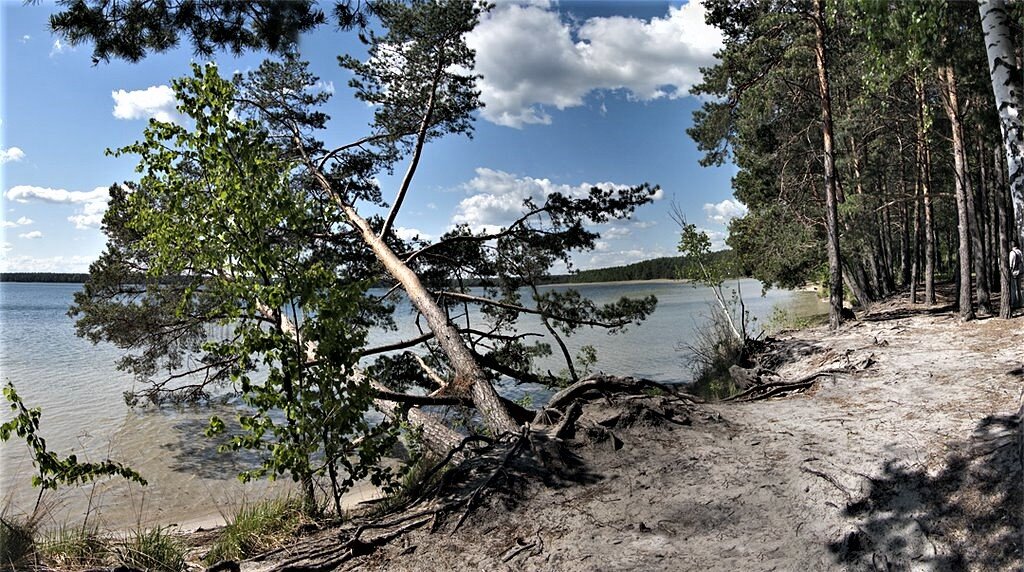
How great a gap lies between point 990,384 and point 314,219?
278 inches

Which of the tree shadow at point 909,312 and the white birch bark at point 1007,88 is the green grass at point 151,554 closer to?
the white birch bark at point 1007,88

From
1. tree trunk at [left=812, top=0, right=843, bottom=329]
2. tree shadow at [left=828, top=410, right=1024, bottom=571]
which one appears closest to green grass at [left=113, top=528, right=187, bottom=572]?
tree shadow at [left=828, top=410, right=1024, bottom=571]

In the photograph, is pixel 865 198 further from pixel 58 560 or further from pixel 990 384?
pixel 58 560

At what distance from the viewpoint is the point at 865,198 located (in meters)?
13.5

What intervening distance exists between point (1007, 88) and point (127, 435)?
14995 millimetres

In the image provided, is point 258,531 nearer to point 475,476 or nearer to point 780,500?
point 475,476

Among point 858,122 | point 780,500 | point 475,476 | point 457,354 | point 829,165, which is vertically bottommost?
point 780,500

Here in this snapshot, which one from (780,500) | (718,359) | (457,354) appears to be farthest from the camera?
(718,359)

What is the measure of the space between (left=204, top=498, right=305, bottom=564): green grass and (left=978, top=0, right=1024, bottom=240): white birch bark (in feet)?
18.3

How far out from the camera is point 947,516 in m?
3.53

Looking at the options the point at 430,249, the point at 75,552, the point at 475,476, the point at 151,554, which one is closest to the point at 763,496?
the point at 475,476

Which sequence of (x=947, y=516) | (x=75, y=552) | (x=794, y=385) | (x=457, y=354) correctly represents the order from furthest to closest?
(x=794, y=385), (x=457, y=354), (x=75, y=552), (x=947, y=516)

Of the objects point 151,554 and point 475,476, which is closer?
point 151,554

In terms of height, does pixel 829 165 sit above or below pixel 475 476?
above
